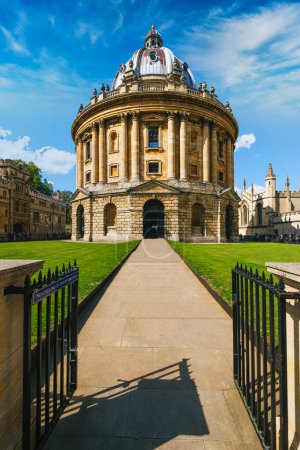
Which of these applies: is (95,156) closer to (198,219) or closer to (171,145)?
(171,145)

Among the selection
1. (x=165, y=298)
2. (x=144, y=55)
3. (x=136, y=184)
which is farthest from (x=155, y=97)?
(x=165, y=298)

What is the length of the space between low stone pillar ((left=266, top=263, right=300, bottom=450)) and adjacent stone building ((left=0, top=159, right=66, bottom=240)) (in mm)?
43730

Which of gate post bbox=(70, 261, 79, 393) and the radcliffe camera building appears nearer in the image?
gate post bbox=(70, 261, 79, 393)

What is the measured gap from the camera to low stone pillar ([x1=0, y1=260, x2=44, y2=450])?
2027 millimetres

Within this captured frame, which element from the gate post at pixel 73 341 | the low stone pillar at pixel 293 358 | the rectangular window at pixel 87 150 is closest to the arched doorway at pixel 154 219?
the rectangular window at pixel 87 150

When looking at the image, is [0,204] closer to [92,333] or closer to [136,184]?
[136,184]

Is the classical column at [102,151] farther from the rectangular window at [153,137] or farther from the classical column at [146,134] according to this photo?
the rectangular window at [153,137]

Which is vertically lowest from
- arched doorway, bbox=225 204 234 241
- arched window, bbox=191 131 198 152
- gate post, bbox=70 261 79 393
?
gate post, bbox=70 261 79 393

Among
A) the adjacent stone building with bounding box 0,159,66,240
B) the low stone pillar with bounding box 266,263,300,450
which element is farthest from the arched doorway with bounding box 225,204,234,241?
the low stone pillar with bounding box 266,263,300,450

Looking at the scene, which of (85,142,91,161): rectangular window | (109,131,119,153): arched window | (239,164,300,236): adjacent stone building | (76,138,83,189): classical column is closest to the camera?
(109,131,119,153): arched window

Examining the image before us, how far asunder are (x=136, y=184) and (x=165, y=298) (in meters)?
24.6

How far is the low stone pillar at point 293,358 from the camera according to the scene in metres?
2.16

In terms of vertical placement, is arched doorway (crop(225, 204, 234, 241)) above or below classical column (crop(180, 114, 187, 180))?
below

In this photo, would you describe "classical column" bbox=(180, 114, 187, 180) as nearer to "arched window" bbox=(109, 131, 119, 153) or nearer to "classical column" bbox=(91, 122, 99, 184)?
"arched window" bbox=(109, 131, 119, 153)
